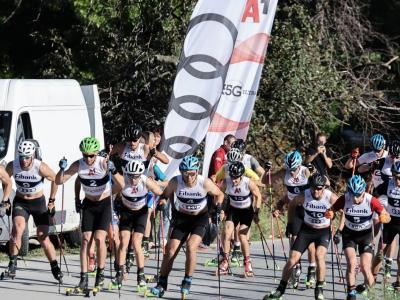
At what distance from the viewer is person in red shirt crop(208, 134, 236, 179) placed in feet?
59.3

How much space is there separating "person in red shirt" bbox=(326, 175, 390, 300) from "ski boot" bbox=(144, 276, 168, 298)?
2.29 metres

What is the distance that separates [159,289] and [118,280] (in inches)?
22.8

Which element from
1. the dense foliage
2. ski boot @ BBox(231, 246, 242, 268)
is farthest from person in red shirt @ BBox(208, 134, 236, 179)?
the dense foliage

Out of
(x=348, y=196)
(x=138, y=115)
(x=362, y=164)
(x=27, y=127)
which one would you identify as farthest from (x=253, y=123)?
(x=348, y=196)

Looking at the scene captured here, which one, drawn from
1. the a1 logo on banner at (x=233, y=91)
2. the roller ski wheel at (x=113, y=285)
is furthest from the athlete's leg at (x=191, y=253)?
the a1 logo on banner at (x=233, y=91)

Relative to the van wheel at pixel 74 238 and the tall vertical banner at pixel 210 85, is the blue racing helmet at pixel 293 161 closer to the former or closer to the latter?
the tall vertical banner at pixel 210 85

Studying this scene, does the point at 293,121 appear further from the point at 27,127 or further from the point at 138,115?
the point at 27,127

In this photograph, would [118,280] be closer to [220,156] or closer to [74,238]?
[220,156]

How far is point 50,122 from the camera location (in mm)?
17484

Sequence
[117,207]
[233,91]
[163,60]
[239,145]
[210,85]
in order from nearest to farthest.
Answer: [117,207] < [239,145] < [210,85] < [233,91] < [163,60]

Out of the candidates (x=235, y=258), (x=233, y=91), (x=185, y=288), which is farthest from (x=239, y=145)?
(x=185, y=288)

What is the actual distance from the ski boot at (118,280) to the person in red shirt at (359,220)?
2.82m

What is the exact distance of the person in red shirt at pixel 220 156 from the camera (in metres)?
18.1

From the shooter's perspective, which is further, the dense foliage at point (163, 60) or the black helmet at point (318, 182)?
the dense foliage at point (163, 60)
